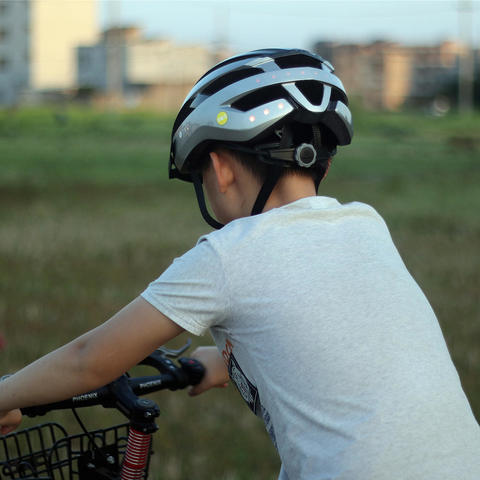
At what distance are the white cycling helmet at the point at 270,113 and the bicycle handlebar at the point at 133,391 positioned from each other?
38 cm

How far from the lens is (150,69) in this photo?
6309 cm

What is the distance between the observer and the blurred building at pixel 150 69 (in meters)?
50.7

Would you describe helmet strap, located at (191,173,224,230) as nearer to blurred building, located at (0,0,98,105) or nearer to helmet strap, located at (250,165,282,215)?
helmet strap, located at (250,165,282,215)

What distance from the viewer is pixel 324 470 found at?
1.87 meters

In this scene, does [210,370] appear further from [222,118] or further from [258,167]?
[222,118]

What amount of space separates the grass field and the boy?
232 cm

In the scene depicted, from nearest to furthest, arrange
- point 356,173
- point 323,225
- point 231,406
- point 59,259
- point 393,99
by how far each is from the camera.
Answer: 1. point 323,225
2. point 231,406
3. point 59,259
4. point 356,173
5. point 393,99

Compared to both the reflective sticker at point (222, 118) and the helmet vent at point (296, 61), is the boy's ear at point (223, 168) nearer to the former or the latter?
the reflective sticker at point (222, 118)

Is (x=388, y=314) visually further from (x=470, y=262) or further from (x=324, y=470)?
(x=470, y=262)

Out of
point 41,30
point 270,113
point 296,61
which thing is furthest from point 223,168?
point 41,30

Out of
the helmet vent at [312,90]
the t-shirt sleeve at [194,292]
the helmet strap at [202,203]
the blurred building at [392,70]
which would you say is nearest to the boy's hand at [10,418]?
the t-shirt sleeve at [194,292]

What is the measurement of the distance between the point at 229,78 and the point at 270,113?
169mm

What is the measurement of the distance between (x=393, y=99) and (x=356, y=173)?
181ft

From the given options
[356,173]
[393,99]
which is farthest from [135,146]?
[393,99]
